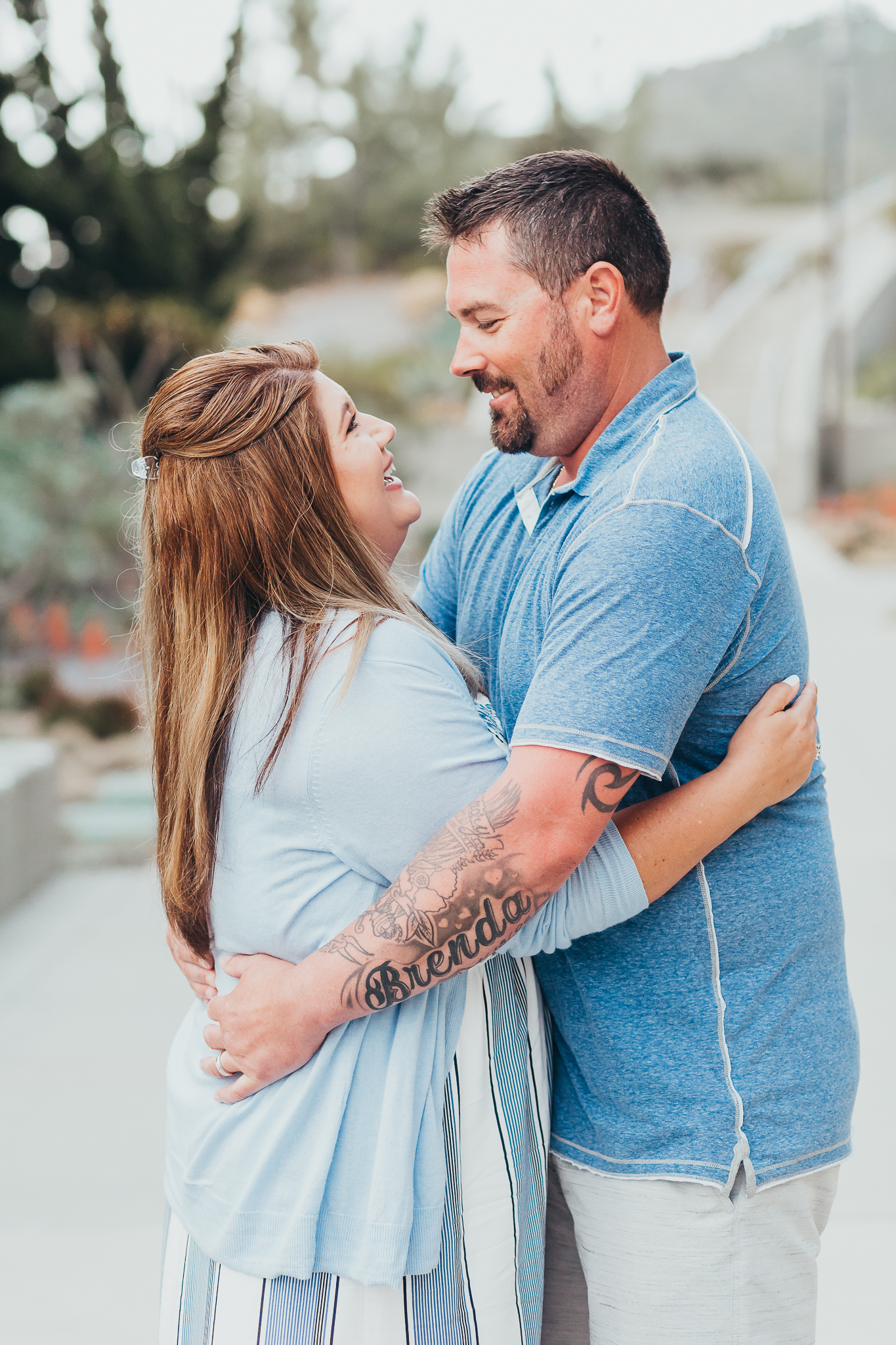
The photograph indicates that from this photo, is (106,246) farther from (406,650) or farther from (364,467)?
(406,650)

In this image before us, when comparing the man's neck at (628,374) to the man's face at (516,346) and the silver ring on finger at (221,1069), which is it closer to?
the man's face at (516,346)

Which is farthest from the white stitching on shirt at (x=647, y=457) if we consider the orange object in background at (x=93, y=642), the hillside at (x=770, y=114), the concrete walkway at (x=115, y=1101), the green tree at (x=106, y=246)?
the hillside at (x=770, y=114)

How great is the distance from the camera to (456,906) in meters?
1.06

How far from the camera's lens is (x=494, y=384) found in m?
1.29

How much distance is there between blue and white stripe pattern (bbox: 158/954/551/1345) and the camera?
110 centimetres

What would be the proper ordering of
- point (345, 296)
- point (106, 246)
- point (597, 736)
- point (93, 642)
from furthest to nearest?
point (345, 296) < point (106, 246) < point (93, 642) < point (597, 736)

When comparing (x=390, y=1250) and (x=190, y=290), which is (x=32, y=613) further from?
(x=390, y=1250)

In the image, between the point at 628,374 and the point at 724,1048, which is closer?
the point at 724,1048

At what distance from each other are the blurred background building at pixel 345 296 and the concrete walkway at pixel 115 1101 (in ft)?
0.04

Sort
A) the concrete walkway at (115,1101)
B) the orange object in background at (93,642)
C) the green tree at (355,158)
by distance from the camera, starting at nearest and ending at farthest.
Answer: the concrete walkway at (115,1101) < the orange object in background at (93,642) < the green tree at (355,158)

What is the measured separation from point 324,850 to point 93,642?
27.7 feet

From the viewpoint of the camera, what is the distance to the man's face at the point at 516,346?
124 centimetres

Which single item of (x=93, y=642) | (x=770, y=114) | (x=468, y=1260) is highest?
(x=770, y=114)

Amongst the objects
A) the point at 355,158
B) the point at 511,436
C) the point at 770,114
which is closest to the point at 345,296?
the point at 355,158
